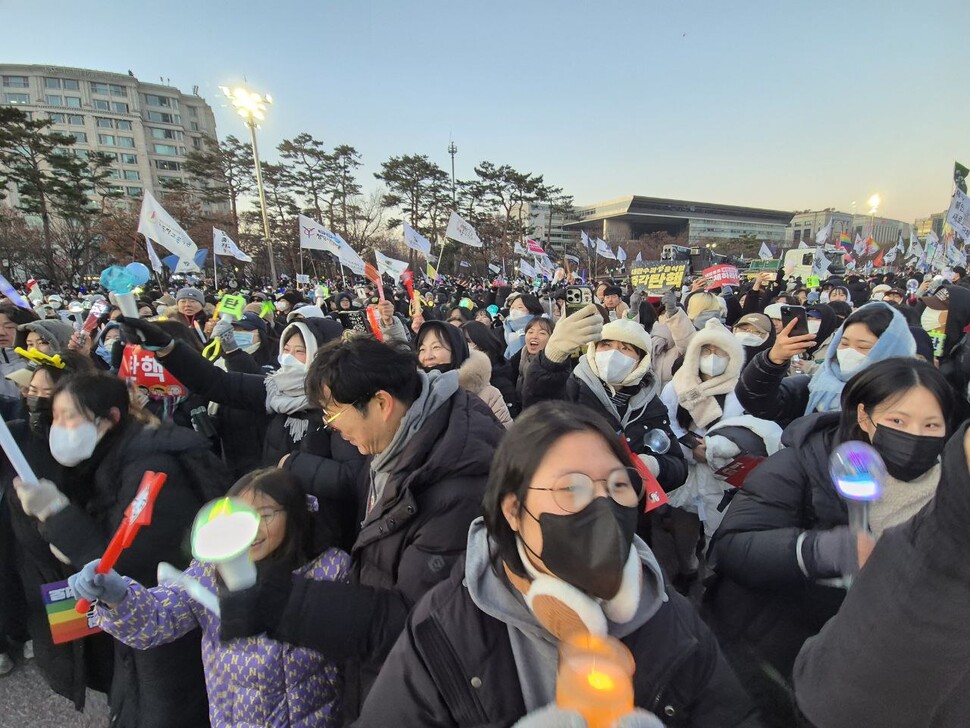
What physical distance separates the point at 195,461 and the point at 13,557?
1524 mm

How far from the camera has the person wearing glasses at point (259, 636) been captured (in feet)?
4.64

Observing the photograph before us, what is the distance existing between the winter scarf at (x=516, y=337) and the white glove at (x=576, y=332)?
2.53 m

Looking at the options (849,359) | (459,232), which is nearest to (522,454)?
(849,359)

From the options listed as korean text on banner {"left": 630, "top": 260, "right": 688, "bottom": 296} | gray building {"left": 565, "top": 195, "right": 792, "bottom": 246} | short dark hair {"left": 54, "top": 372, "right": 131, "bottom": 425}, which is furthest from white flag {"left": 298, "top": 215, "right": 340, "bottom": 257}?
gray building {"left": 565, "top": 195, "right": 792, "bottom": 246}

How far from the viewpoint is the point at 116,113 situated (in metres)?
65.2

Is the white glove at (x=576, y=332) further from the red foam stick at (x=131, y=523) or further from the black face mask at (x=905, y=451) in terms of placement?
the red foam stick at (x=131, y=523)

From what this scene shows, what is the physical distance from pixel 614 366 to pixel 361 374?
1.62 metres

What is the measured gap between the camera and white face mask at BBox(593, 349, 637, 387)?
8.79ft

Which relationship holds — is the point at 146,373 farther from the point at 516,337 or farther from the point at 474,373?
the point at 516,337

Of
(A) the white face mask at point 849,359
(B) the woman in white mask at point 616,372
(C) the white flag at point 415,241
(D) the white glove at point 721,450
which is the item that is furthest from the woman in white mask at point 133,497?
(C) the white flag at point 415,241

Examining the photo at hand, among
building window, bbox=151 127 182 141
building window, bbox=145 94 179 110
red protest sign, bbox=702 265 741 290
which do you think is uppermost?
building window, bbox=145 94 179 110

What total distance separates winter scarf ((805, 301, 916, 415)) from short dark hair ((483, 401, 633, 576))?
1.77m

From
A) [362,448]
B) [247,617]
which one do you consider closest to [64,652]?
[247,617]

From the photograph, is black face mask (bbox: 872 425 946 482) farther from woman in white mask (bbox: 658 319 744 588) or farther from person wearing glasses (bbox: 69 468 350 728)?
person wearing glasses (bbox: 69 468 350 728)
